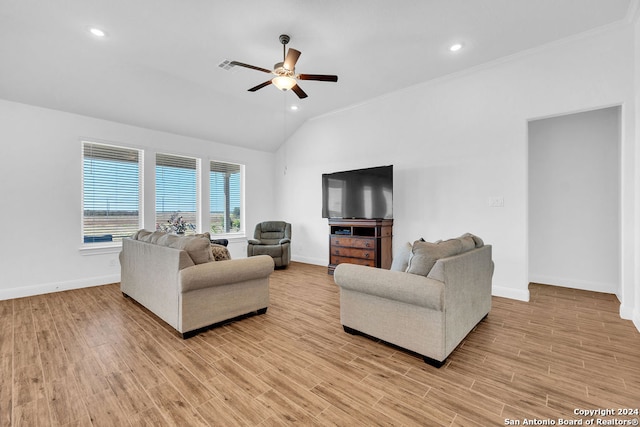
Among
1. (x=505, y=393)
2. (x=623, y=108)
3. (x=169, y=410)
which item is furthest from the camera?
(x=623, y=108)

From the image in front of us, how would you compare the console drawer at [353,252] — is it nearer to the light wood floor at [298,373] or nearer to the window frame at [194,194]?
the light wood floor at [298,373]

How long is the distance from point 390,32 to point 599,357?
138 inches

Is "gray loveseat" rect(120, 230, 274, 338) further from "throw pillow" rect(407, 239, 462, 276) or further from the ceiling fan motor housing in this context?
the ceiling fan motor housing

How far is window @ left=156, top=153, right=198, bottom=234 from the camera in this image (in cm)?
524

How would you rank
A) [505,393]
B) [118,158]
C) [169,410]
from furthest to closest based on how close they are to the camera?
[118,158] < [505,393] < [169,410]

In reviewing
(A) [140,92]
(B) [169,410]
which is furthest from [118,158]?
(B) [169,410]

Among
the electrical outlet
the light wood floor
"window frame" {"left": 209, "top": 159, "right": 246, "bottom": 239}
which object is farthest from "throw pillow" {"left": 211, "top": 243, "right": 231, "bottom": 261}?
the electrical outlet

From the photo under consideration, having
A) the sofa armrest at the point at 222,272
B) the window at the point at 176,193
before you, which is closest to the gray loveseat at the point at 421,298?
the sofa armrest at the point at 222,272

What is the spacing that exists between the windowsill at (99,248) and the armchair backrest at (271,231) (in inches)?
95.5

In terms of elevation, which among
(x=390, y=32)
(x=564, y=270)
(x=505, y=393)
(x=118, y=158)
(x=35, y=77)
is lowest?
(x=505, y=393)

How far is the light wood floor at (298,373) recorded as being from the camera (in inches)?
62.8

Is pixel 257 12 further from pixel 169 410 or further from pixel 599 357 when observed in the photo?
pixel 599 357

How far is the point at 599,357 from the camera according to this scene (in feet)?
7.15

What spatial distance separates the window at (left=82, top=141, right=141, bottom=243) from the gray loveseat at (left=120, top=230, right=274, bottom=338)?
197cm
